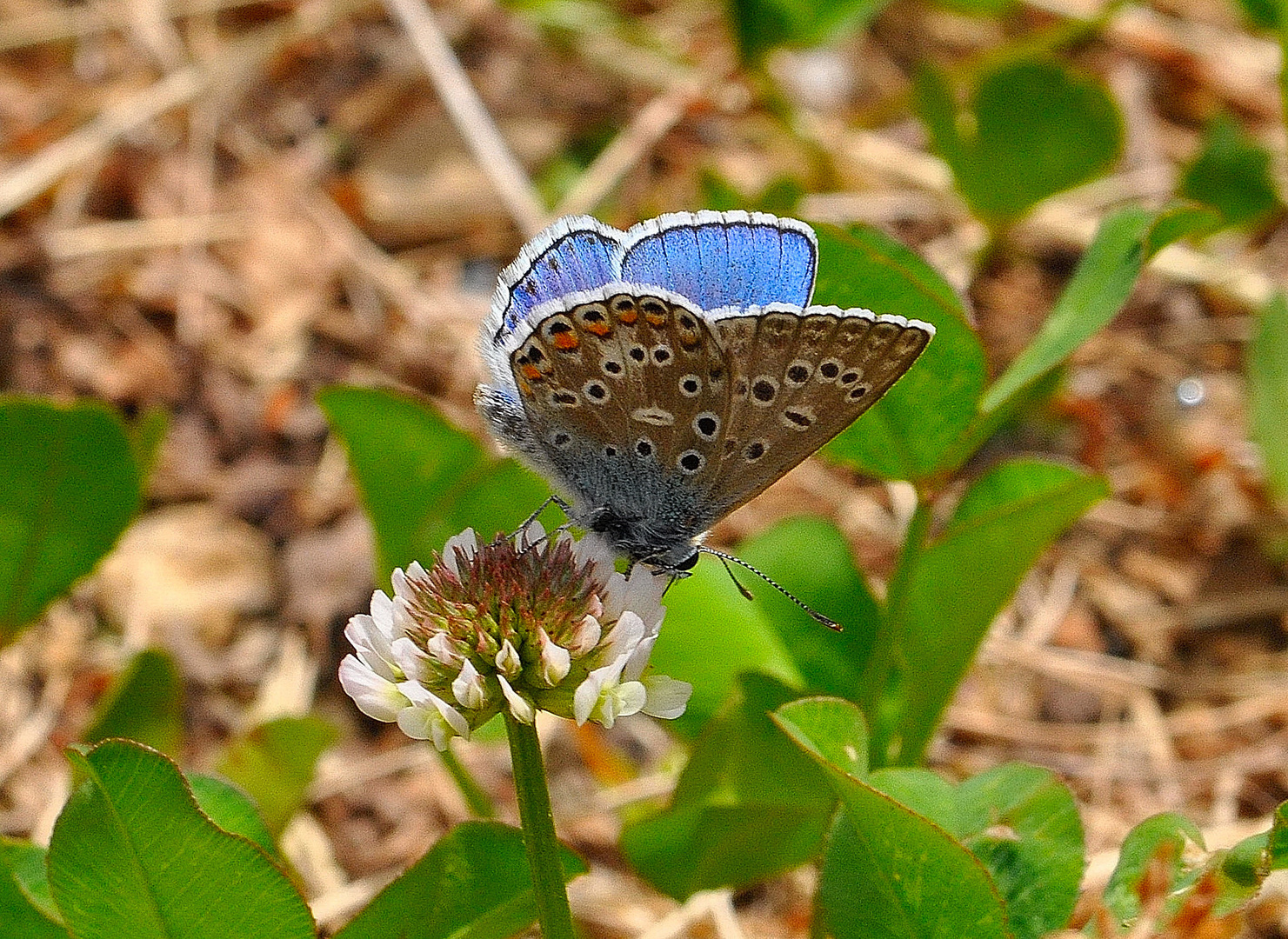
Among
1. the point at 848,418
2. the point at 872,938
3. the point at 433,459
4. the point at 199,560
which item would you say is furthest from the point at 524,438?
the point at 199,560

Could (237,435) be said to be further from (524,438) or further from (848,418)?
(848,418)

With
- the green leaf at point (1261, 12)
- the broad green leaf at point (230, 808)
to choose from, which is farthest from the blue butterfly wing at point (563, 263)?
the green leaf at point (1261, 12)

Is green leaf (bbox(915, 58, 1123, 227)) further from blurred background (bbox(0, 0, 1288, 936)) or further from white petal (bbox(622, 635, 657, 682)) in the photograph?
white petal (bbox(622, 635, 657, 682))

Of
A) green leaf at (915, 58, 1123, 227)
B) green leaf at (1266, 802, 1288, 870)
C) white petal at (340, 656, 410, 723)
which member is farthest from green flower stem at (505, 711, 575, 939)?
green leaf at (915, 58, 1123, 227)

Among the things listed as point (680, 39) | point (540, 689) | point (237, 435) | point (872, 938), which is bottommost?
point (872, 938)

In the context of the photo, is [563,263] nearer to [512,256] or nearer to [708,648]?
[708,648]

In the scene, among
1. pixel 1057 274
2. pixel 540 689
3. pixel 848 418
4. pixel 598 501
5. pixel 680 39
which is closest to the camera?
pixel 540 689
